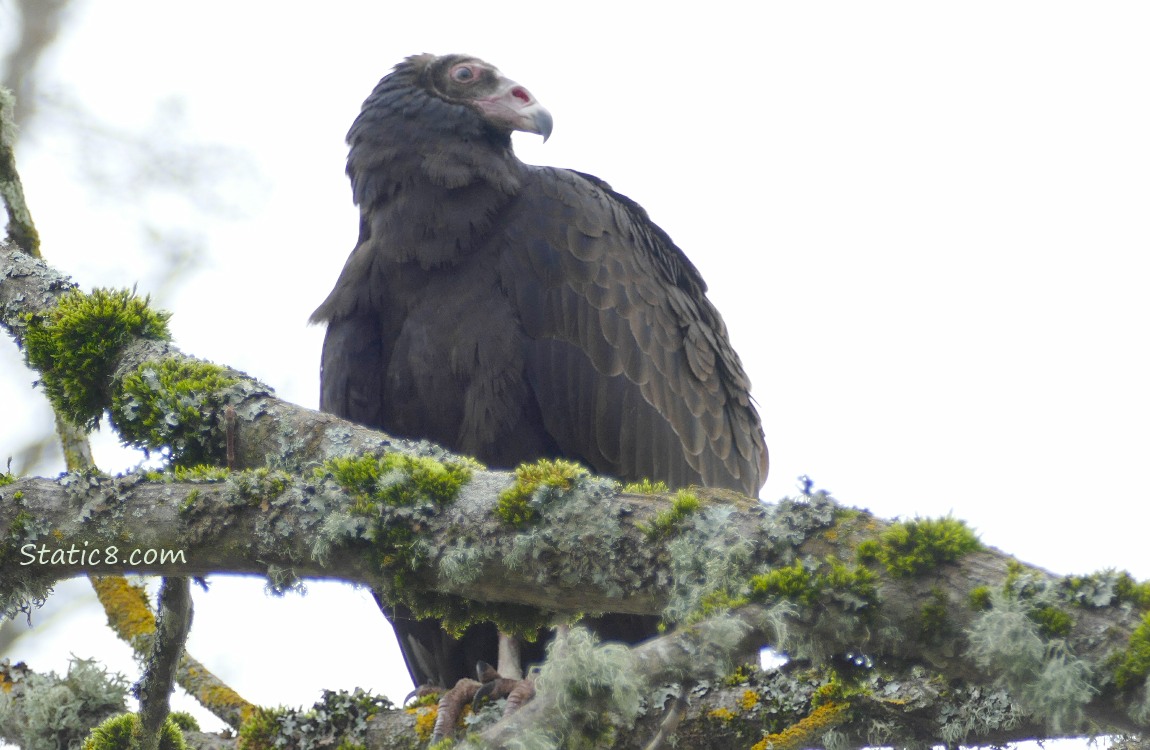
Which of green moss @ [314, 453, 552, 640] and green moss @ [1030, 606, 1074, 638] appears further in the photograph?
green moss @ [314, 453, 552, 640]

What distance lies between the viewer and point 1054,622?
196 cm

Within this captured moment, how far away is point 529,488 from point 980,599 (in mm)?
978

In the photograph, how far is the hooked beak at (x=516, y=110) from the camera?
201 inches

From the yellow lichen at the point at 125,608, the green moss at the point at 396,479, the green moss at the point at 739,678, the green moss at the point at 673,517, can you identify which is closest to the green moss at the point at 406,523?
the green moss at the point at 396,479

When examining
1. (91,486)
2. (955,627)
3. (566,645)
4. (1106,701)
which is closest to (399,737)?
(91,486)

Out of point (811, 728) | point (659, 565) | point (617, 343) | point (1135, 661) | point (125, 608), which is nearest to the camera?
point (1135, 661)

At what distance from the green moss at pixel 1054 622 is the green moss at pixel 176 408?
2380mm

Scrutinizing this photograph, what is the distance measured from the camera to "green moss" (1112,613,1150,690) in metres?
1.88

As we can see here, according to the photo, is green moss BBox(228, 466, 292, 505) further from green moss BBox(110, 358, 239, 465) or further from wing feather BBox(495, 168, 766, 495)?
wing feather BBox(495, 168, 766, 495)

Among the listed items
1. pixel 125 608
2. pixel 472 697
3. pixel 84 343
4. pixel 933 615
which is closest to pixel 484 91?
pixel 84 343

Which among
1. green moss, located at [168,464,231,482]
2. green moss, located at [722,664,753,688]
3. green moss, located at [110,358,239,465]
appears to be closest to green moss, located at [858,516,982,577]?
green moss, located at [722,664,753,688]

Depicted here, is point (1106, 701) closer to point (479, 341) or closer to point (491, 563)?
point (491, 563)

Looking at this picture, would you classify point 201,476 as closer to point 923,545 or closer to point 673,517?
point 673,517

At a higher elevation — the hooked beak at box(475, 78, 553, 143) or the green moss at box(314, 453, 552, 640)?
the hooked beak at box(475, 78, 553, 143)
